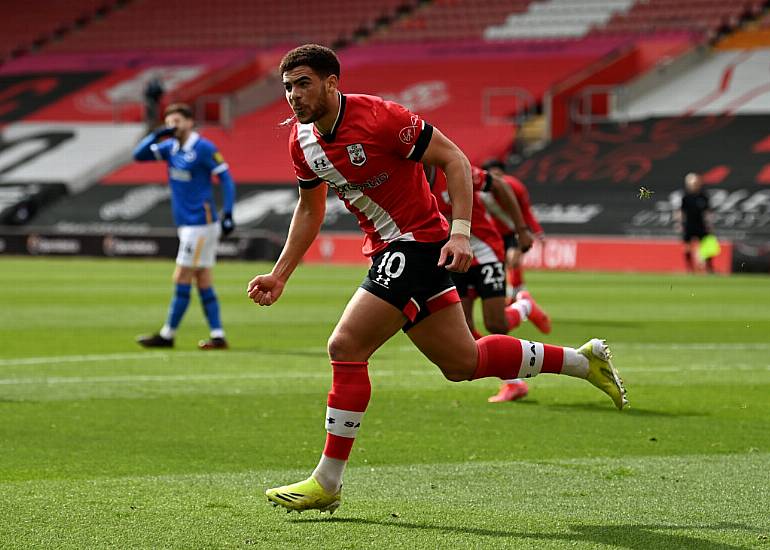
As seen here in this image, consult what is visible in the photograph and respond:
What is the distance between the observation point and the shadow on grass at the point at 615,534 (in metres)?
5.01

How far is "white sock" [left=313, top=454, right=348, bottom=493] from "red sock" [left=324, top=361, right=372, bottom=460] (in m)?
0.03

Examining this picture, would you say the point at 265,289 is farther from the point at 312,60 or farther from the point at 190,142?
the point at 190,142

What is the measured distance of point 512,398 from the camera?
9.44 m

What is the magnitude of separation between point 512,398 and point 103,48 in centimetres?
4375

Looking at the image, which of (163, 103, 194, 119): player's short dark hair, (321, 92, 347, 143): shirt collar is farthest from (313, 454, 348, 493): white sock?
(163, 103, 194, 119): player's short dark hair

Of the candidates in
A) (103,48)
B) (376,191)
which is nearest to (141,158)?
(376,191)

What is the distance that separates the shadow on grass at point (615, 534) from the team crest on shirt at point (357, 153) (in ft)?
4.92

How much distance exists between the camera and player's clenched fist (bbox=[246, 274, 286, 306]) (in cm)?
606

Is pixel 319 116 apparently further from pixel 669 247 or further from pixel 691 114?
pixel 691 114

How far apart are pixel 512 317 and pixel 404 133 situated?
4.89m

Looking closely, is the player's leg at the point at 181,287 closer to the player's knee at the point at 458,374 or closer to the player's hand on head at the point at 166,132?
the player's hand on head at the point at 166,132

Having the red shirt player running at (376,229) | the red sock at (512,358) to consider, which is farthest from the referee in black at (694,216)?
the red shirt player running at (376,229)

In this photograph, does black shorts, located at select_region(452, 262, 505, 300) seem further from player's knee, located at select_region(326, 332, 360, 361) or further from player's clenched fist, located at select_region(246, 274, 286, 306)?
player's knee, located at select_region(326, 332, 360, 361)

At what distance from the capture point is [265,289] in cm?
609
